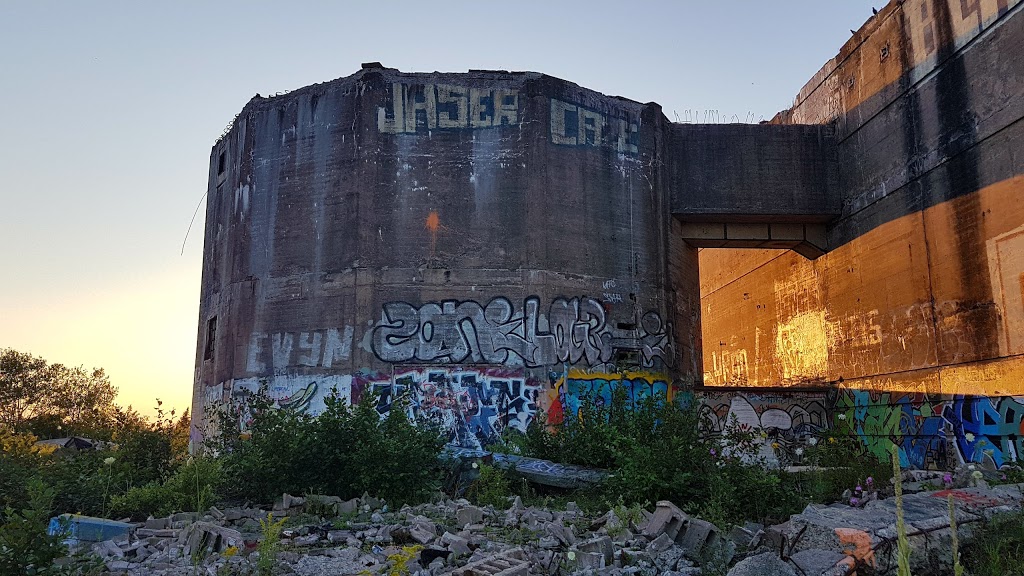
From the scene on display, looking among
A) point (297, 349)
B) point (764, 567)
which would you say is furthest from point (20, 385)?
point (764, 567)

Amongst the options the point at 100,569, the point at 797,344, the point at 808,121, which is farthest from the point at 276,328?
the point at 808,121

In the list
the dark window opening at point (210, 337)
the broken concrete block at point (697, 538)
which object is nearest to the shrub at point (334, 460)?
the broken concrete block at point (697, 538)

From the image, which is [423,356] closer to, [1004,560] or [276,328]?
[276,328]

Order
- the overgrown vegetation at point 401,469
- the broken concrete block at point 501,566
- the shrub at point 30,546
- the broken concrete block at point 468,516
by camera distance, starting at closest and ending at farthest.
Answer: the shrub at point 30,546
the broken concrete block at point 501,566
the broken concrete block at point 468,516
the overgrown vegetation at point 401,469

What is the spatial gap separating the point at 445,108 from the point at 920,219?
36.3ft

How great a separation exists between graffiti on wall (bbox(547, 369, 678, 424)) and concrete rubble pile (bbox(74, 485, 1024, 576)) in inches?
312

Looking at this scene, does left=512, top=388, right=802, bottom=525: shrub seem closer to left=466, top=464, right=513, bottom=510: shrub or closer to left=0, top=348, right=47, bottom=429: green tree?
left=466, top=464, right=513, bottom=510: shrub

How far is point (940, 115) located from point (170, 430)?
16.0 metres

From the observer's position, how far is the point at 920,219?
53.6 feet

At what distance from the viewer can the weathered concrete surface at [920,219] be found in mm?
14156

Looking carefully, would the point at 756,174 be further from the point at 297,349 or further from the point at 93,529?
the point at 93,529

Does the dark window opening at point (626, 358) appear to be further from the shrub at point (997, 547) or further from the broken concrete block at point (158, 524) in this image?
the shrub at point (997, 547)

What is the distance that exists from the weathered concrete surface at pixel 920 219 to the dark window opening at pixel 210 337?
16103mm

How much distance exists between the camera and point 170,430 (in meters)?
12.0
